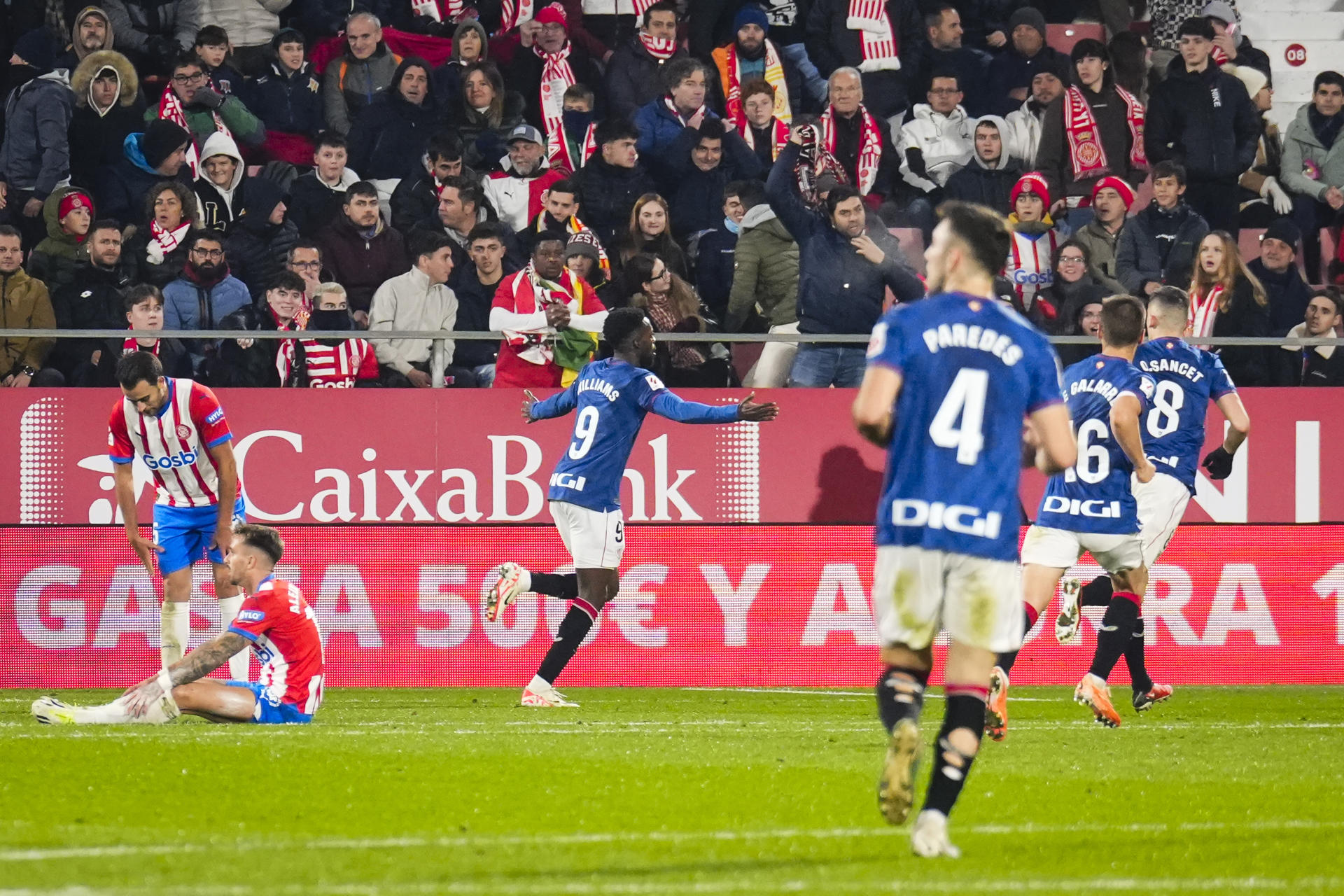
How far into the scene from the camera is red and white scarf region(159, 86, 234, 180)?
14.9 metres

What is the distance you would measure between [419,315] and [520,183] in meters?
2.02

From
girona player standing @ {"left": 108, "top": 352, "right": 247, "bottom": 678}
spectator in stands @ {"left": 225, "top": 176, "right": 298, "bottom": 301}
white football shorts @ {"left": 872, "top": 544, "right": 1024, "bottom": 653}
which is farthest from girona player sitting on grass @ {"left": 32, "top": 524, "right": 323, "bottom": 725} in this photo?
spectator in stands @ {"left": 225, "top": 176, "right": 298, "bottom": 301}

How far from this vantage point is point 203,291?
13508 millimetres

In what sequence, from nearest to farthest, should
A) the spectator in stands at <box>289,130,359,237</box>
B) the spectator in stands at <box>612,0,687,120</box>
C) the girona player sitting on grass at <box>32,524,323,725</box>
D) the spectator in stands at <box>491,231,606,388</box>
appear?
1. the girona player sitting on grass at <box>32,524,323,725</box>
2. the spectator in stands at <box>491,231,606,388</box>
3. the spectator in stands at <box>289,130,359,237</box>
4. the spectator in stands at <box>612,0,687,120</box>

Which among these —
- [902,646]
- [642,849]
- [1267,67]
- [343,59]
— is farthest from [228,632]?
[1267,67]

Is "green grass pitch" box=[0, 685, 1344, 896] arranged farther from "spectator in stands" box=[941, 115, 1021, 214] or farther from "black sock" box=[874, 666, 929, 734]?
"spectator in stands" box=[941, 115, 1021, 214]

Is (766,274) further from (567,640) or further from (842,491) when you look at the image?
(567,640)

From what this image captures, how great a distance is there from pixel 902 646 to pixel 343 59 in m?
11.8

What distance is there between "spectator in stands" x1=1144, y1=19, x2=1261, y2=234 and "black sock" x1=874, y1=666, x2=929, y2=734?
11.6 metres

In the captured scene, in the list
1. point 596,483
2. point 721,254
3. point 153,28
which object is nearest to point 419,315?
point 721,254

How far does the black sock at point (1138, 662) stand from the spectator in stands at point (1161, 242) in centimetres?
494

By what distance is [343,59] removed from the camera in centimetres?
1602

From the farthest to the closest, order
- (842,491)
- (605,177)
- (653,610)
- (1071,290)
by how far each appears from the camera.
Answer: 1. (605,177)
2. (1071,290)
3. (842,491)
4. (653,610)

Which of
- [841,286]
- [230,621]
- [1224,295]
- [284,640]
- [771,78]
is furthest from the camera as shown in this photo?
[771,78]
